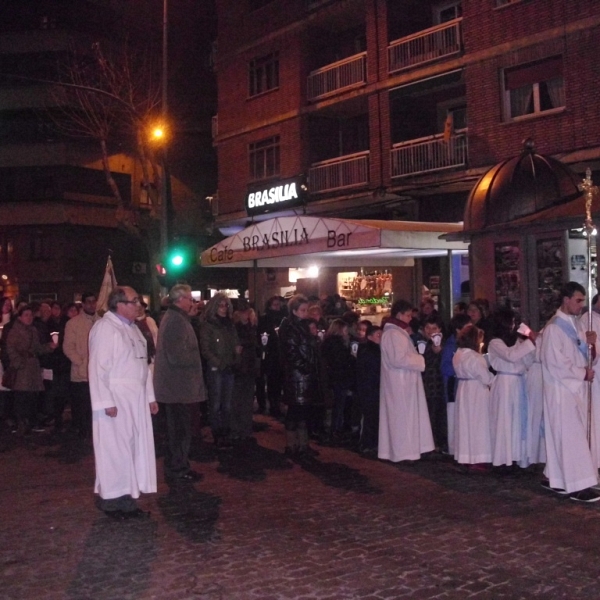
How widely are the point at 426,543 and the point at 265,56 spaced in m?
22.2

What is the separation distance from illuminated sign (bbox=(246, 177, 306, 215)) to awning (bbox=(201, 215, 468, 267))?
710cm

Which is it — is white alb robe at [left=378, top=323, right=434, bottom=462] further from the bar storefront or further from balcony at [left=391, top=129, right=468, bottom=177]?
balcony at [left=391, top=129, right=468, bottom=177]

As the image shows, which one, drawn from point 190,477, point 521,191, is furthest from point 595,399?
point 521,191

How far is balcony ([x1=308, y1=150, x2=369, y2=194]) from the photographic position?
22609 mm

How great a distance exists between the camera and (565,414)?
7.38 meters

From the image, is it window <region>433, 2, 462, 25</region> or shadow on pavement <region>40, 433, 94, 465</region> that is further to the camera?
window <region>433, 2, 462, 25</region>

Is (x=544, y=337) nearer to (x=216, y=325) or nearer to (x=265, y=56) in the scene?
(x=216, y=325)

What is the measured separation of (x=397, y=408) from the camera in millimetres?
8977

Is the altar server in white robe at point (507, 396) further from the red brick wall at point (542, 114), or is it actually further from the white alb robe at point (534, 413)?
the red brick wall at point (542, 114)

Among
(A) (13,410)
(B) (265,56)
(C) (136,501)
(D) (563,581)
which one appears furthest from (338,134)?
(D) (563,581)

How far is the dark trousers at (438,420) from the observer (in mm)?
9562

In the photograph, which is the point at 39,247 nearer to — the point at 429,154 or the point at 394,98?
the point at 394,98

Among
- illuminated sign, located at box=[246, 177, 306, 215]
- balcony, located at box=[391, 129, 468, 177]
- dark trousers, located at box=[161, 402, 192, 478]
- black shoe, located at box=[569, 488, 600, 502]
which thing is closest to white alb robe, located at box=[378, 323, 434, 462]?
black shoe, located at box=[569, 488, 600, 502]

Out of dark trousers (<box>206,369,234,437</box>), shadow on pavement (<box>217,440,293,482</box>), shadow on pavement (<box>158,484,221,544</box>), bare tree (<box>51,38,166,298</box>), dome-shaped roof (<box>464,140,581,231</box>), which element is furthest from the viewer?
bare tree (<box>51,38,166,298</box>)
